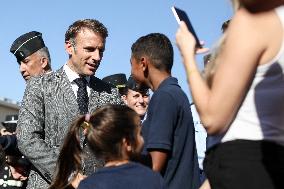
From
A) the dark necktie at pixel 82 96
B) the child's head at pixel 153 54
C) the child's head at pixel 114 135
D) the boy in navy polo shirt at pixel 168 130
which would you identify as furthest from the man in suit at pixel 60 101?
the child's head at pixel 114 135

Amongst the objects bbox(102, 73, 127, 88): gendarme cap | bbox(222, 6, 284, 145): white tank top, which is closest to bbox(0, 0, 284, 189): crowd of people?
bbox(222, 6, 284, 145): white tank top

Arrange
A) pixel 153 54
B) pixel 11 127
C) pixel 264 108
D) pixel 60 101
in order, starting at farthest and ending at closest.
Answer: pixel 11 127 < pixel 60 101 < pixel 153 54 < pixel 264 108

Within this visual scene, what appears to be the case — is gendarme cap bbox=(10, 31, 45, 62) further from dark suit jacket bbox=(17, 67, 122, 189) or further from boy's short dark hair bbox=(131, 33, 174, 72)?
boy's short dark hair bbox=(131, 33, 174, 72)

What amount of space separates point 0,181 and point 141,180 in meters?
2.52

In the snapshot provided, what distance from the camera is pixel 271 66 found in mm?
2074

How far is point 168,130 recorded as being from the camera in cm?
381

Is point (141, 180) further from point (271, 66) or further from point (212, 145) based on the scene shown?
point (271, 66)

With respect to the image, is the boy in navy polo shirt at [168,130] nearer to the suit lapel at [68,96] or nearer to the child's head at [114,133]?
the child's head at [114,133]

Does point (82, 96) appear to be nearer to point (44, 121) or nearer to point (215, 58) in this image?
point (44, 121)

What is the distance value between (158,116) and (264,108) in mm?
1739

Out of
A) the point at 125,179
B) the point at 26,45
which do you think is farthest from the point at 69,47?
the point at 125,179

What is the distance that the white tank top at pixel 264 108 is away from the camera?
2.10 metres

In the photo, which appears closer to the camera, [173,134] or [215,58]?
[215,58]

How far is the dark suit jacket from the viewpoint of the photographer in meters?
4.30
